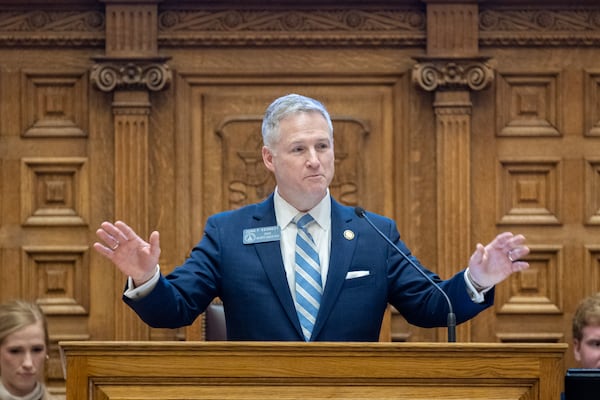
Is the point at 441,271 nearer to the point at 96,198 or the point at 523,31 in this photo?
the point at 523,31

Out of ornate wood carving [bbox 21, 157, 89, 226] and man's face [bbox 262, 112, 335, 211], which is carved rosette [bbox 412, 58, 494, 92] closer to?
ornate wood carving [bbox 21, 157, 89, 226]

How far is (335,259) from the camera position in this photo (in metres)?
3.49

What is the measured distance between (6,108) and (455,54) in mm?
2335

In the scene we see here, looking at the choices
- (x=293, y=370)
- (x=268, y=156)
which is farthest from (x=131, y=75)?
(x=293, y=370)

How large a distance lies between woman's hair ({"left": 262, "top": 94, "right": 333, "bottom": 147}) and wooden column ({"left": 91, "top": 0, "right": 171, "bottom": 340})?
2263 millimetres

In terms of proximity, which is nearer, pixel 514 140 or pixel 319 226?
pixel 319 226

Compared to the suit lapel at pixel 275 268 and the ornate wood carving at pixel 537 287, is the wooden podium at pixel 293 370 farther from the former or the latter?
the ornate wood carving at pixel 537 287

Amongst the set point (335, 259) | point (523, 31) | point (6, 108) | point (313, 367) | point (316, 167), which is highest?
point (523, 31)

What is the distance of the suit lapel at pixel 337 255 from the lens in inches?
134

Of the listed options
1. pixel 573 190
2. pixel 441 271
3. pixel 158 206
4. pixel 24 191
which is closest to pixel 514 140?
pixel 573 190

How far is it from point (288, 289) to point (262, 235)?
8.6 inches

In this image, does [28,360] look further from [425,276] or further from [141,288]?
[425,276]

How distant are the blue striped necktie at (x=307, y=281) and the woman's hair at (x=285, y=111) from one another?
320mm

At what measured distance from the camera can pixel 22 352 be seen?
13.6 feet
